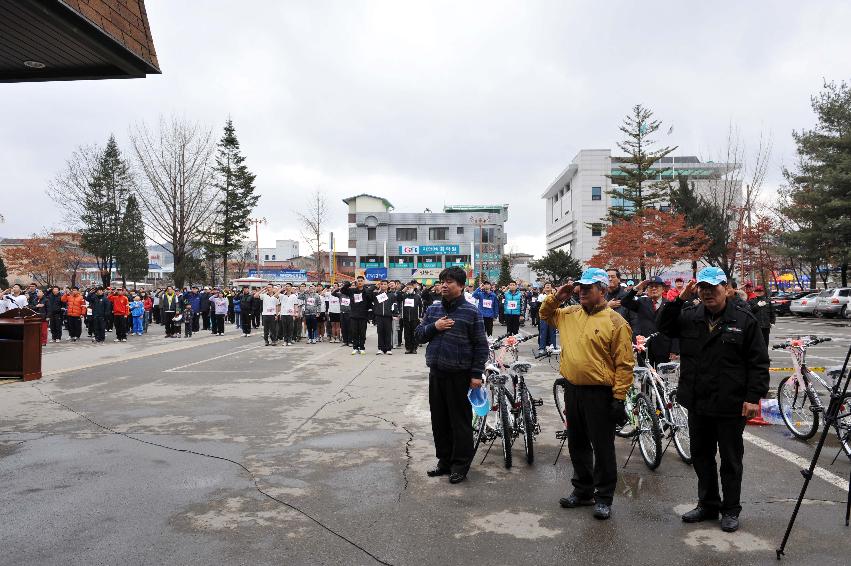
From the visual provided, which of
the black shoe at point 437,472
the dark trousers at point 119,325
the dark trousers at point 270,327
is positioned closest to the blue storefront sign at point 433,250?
the dark trousers at point 119,325

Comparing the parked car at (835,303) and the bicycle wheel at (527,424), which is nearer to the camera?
the bicycle wheel at (527,424)

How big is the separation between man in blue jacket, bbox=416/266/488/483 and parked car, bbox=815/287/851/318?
32.6 meters

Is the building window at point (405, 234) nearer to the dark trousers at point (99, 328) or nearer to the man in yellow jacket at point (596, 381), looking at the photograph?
the dark trousers at point (99, 328)

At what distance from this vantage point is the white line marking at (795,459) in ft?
16.9

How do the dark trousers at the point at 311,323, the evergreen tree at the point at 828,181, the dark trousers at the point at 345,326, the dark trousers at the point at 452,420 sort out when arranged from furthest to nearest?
the evergreen tree at the point at 828,181
the dark trousers at the point at 311,323
the dark trousers at the point at 345,326
the dark trousers at the point at 452,420

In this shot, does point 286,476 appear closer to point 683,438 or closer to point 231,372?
point 683,438

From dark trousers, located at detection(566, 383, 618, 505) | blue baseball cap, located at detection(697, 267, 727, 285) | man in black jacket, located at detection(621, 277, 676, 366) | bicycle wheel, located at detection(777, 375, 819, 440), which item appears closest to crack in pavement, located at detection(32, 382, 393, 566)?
dark trousers, located at detection(566, 383, 618, 505)

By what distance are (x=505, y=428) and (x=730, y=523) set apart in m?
2.14

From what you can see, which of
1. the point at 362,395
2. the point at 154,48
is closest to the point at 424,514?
the point at 362,395

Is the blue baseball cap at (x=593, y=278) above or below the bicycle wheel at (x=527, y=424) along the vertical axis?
above

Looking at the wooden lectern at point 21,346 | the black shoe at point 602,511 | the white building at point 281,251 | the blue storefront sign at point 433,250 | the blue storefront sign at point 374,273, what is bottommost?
the black shoe at point 602,511

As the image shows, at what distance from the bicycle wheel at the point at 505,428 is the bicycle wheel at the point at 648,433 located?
49.7 inches

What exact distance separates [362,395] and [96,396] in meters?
4.22

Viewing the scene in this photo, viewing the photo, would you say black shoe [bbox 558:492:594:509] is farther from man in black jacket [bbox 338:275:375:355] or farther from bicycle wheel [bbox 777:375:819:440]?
man in black jacket [bbox 338:275:375:355]
